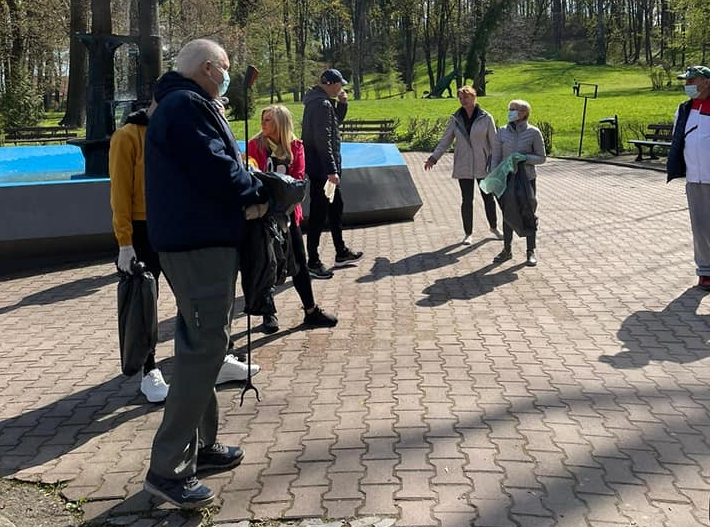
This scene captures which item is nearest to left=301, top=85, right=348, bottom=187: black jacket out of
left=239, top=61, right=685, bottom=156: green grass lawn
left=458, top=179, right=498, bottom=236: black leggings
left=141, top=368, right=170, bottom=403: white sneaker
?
left=458, top=179, right=498, bottom=236: black leggings

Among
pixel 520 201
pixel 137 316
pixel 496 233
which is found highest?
pixel 520 201

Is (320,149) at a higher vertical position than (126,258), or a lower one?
higher

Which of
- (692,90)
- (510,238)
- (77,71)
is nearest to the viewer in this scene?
(692,90)

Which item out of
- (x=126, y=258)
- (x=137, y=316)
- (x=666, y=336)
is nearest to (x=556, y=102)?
(x=666, y=336)

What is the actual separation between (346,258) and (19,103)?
81.2 feet

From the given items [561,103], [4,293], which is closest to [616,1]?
[561,103]

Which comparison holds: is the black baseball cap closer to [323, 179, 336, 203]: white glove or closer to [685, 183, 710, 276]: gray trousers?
[323, 179, 336, 203]: white glove

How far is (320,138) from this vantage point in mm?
7750

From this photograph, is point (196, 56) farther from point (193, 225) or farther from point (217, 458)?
point (217, 458)

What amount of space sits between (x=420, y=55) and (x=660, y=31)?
2469 cm

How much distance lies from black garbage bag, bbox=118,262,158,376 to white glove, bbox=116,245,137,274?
0.13 meters

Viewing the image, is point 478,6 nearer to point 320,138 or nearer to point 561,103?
point 561,103

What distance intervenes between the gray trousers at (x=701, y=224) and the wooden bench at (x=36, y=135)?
21179mm

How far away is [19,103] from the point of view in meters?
29.8
